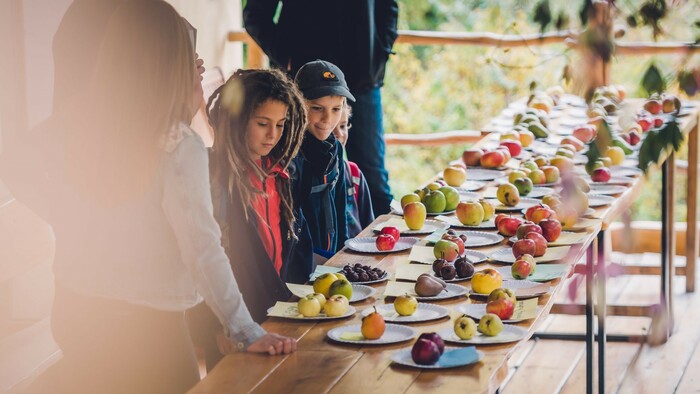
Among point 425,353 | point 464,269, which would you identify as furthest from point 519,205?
point 425,353

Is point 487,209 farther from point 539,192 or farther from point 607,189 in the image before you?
point 607,189

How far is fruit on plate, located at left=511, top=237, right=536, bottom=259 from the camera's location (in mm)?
2633

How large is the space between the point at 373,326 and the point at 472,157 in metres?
1.97

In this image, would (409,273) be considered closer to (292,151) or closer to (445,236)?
(445,236)

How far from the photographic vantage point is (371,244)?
9.41 feet

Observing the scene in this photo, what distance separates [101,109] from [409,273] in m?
0.94

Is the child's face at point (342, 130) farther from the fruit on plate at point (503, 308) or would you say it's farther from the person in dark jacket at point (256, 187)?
the fruit on plate at point (503, 308)

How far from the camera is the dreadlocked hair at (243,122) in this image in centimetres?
266

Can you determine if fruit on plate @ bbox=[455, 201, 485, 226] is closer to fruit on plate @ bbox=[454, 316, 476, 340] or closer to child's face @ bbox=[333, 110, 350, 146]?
child's face @ bbox=[333, 110, 350, 146]

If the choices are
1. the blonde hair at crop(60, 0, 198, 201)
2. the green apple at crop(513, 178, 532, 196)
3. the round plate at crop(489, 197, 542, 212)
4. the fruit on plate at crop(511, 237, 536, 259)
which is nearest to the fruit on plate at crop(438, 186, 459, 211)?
the round plate at crop(489, 197, 542, 212)

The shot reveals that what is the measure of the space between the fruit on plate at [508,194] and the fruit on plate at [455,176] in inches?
11.4

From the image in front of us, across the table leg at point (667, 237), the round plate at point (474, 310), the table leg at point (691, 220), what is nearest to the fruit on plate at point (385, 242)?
the round plate at point (474, 310)

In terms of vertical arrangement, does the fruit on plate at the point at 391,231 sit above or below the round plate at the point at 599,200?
above

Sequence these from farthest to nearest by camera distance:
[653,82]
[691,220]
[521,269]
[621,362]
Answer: [691,220]
[621,362]
[521,269]
[653,82]
